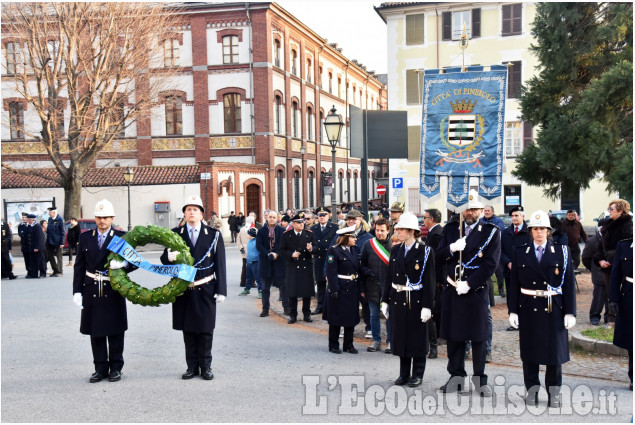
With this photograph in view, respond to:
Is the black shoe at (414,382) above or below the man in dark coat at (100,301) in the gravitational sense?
below

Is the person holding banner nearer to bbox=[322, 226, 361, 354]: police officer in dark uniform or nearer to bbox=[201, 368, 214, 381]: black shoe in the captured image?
bbox=[201, 368, 214, 381]: black shoe

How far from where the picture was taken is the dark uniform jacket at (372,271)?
947 centimetres

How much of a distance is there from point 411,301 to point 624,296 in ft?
7.68

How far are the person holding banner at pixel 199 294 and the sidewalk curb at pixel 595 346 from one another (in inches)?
194

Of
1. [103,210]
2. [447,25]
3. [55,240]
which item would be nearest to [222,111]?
[447,25]

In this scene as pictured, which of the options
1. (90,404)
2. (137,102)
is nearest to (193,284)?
(90,404)

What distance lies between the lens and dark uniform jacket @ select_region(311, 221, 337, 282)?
12078mm

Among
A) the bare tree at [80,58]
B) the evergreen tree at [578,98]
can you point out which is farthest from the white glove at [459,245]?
the bare tree at [80,58]

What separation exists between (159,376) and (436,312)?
3.72m

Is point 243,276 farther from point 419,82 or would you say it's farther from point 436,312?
point 419,82

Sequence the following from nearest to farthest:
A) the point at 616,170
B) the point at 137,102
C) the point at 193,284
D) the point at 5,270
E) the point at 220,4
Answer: the point at 193,284 < the point at 616,170 < the point at 5,270 < the point at 137,102 < the point at 220,4

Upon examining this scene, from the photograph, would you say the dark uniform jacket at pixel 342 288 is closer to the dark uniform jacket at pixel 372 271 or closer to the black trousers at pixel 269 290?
the dark uniform jacket at pixel 372 271

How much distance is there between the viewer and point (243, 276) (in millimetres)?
16734

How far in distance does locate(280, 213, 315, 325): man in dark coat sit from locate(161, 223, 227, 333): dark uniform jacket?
351 cm
